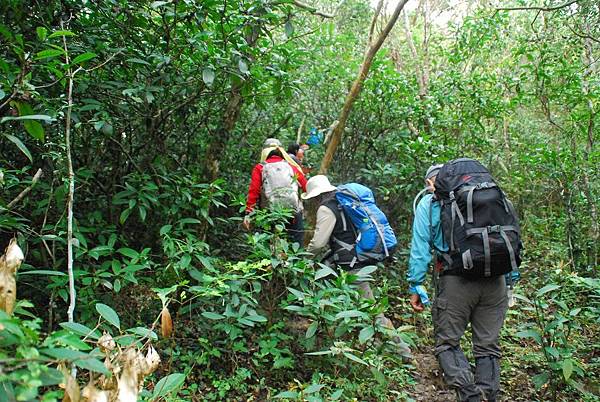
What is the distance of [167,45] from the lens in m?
3.80

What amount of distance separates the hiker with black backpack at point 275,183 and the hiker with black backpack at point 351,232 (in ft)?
2.70

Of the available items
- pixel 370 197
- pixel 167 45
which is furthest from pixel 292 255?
pixel 167 45

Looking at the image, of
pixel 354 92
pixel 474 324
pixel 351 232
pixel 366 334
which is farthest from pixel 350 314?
pixel 354 92

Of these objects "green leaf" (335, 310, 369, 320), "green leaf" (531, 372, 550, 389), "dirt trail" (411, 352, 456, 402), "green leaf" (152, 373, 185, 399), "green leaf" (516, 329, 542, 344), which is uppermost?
"green leaf" (152, 373, 185, 399)

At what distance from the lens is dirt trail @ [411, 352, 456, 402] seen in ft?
12.9

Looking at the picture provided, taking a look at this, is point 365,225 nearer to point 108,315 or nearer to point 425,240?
point 425,240

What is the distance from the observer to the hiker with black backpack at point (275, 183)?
5148 millimetres

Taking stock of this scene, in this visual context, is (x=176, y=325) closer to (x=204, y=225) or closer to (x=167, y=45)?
(x=204, y=225)

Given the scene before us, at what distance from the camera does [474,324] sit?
11.7 ft

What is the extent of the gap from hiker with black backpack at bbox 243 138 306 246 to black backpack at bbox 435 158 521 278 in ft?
6.71

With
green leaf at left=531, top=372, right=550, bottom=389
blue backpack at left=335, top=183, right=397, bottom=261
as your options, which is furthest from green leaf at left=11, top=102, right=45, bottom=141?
green leaf at left=531, top=372, right=550, bottom=389

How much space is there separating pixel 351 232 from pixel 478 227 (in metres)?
1.31

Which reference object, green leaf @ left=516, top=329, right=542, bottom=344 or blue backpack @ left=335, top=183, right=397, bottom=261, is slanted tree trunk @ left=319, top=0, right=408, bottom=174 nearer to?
blue backpack @ left=335, top=183, right=397, bottom=261

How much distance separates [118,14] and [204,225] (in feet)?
6.41
